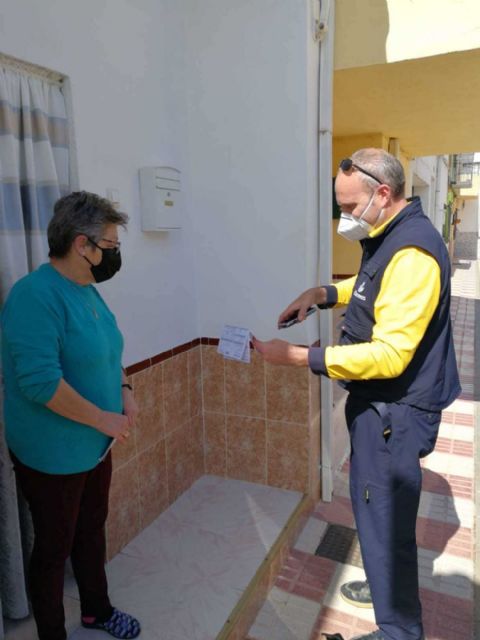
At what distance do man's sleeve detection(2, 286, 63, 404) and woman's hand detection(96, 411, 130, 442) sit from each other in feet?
0.73

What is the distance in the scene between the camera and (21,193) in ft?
7.07

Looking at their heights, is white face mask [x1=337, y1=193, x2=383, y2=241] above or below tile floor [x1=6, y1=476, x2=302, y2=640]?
above

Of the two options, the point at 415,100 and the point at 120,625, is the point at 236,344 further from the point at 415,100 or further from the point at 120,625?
the point at 415,100

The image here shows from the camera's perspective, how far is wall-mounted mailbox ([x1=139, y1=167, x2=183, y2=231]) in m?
2.86

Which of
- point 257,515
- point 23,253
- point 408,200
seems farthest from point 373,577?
point 23,253

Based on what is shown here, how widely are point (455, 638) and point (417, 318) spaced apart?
166cm

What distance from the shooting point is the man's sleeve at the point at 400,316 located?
192cm

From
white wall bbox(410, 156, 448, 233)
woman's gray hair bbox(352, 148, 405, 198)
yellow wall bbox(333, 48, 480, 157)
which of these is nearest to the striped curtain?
woman's gray hair bbox(352, 148, 405, 198)

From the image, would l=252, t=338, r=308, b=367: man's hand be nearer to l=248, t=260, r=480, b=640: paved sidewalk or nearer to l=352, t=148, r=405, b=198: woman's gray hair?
l=352, t=148, r=405, b=198: woman's gray hair

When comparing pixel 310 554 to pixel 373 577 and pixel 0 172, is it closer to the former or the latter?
pixel 373 577

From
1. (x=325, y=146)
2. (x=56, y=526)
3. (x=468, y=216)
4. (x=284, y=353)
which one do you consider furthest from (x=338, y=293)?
(x=468, y=216)

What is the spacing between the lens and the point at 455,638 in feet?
7.95

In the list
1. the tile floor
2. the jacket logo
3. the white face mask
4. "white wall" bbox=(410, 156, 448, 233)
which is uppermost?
"white wall" bbox=(410, 156, 448, 233)

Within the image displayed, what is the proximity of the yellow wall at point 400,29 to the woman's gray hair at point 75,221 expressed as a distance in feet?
7.60
